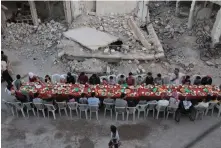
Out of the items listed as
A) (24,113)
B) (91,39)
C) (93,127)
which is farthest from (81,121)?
(91,39)

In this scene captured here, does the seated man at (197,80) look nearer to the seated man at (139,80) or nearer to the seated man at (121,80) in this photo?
the seated man at (139,80)

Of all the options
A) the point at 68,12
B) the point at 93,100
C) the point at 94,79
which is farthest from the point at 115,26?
the point at 93,100

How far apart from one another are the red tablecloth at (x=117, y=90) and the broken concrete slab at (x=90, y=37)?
320 centimetres

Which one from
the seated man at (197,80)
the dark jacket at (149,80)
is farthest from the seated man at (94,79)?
the seated man at (197,80)

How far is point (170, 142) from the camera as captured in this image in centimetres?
906

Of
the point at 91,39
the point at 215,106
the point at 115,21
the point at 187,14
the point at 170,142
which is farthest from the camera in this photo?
the point at 187,14

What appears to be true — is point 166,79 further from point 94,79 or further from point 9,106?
point 9,106

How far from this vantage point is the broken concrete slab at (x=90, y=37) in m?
12.7

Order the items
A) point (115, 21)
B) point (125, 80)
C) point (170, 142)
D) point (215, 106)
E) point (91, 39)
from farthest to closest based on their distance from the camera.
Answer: point (115, 21)
point (91, 39)
point (125, 80)
point (215, 106)
point (170, 142)

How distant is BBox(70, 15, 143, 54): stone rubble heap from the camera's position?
12898 mm

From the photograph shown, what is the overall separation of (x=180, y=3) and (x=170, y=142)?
10.6 meters

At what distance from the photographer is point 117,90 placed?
9734 millimetres

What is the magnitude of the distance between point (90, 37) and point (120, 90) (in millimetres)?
4386

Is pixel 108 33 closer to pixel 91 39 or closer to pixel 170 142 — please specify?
pixel 91 39
